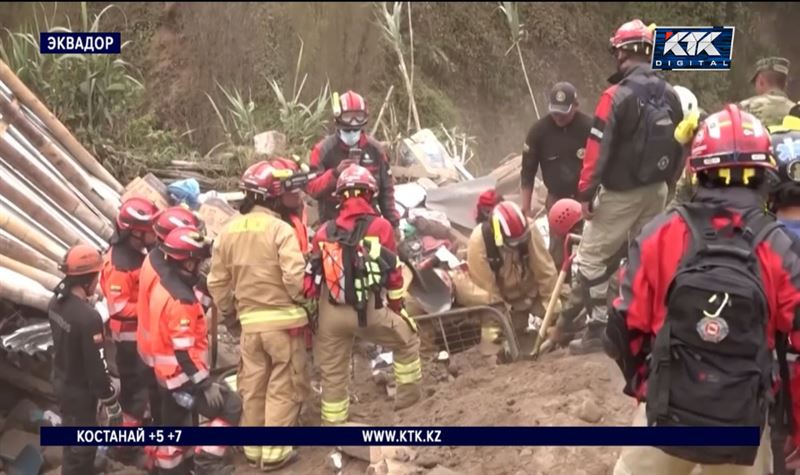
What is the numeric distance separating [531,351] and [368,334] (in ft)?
3.88

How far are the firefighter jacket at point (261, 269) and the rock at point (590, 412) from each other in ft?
6.03

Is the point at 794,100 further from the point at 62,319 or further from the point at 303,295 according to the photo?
the point at 62,319

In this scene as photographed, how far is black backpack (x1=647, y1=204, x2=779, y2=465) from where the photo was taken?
3340 mm

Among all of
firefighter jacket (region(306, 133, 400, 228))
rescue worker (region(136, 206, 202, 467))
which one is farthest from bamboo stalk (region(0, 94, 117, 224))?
firefighter jacket (region(306, 133, 400, 228))

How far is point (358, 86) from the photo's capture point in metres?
7.62

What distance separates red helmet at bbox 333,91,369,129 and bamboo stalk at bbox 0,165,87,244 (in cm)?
203

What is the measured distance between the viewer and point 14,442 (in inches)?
248

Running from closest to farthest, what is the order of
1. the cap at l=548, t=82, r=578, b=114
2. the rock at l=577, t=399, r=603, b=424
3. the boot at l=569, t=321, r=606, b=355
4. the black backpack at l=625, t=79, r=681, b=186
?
the rock at l=577, t=399, r=603, b=424 < the black backpack at l=625, t=79, r=681, b=186 < the boot at l=569, t=321, r=606, b=355 < the cap at l=548, t=82, r=578, b=114

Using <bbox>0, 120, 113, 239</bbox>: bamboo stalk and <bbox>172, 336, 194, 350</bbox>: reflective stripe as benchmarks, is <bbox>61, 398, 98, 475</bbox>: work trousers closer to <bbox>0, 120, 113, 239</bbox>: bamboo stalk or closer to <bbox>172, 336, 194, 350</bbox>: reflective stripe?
<bbox>172, 336, 194, 350</bbox>: reflective stripe

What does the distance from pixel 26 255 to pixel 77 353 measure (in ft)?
2.89

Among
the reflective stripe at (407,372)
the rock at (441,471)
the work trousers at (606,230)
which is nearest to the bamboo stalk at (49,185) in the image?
the reflective stripe at (407,372)

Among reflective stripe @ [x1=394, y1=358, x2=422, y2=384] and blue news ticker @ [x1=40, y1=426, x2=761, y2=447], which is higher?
blue news ticker @ [x1=40, y1=426, x2=761, y2=447]

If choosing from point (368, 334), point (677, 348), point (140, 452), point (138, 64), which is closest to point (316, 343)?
point (368, 334)

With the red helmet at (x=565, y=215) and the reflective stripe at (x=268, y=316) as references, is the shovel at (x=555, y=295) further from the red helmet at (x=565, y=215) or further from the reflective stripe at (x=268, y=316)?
the reflective stripe at (x=268, y=316)
